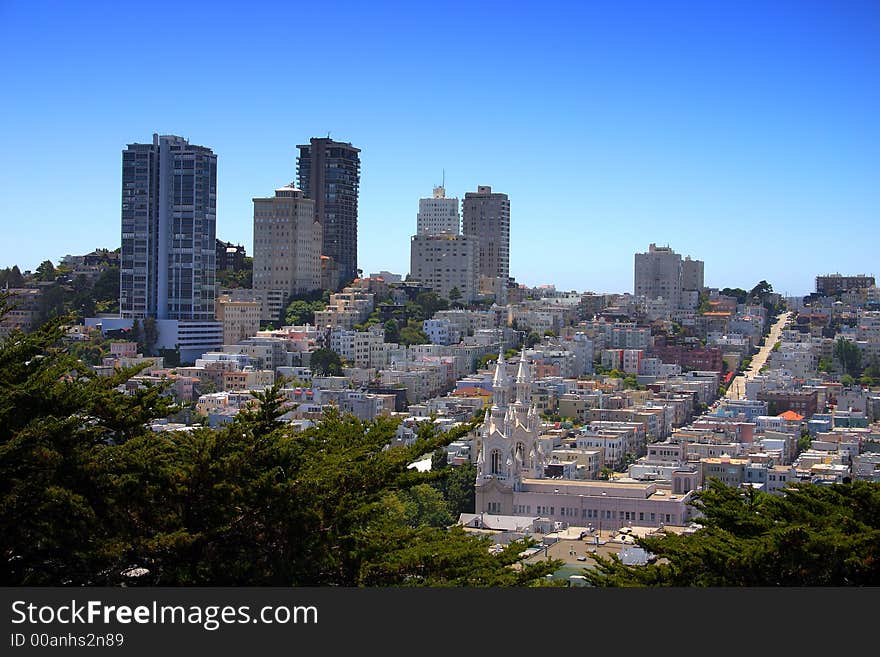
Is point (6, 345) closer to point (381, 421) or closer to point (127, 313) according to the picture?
point (381, 421)

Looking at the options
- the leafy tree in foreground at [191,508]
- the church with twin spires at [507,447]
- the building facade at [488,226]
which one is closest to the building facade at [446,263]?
the building facade at [488,226]

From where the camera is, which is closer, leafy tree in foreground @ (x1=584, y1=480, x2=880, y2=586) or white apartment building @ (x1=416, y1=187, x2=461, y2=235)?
leafy tree in foreground @ (x1=584, y1=480, x2=880, y2=586)

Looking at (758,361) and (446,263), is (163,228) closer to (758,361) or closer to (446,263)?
(446,263)

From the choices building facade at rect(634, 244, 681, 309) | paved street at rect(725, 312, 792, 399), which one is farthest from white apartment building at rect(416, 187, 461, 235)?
paved street at rect(725, 312, 792, 399)

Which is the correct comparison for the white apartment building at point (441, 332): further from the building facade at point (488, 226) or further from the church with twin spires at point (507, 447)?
the church with twin spires at point (507, 447)

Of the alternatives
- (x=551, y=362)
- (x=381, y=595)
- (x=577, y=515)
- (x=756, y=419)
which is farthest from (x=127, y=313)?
(x=381, y=595)

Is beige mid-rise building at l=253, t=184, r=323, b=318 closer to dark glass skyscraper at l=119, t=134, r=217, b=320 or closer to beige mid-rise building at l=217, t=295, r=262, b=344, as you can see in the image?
beige mid-rise building at l=217, t=295, r=262, b=344
